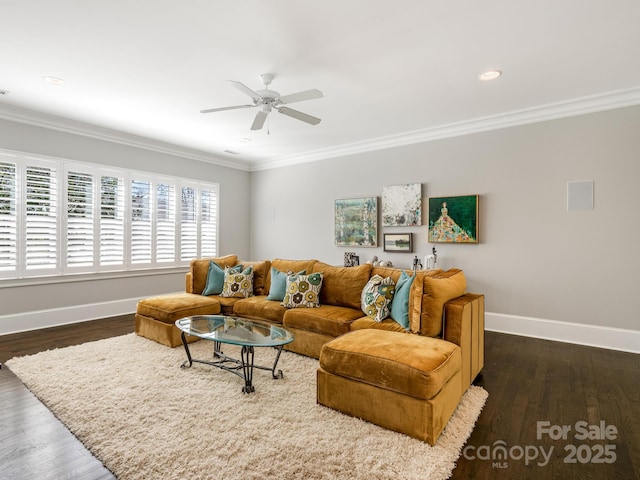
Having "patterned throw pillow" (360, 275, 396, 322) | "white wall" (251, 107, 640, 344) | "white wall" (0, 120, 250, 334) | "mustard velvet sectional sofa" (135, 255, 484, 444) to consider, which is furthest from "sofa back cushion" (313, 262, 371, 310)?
"white wall" (0, 120, 250, 334)

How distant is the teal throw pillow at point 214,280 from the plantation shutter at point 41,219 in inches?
84.9

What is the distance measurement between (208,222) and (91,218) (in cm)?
205

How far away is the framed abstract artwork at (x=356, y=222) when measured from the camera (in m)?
5.60

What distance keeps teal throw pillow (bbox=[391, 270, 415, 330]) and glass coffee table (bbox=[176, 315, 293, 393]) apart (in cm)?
96

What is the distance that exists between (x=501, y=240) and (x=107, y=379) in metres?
4.67

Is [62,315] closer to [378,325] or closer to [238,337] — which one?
[238,337]

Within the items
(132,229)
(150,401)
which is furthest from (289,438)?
(132,229)

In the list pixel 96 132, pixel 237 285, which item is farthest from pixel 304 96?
pixel 96 132

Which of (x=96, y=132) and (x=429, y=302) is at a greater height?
(x=96, y=132)

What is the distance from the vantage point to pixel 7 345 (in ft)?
12.6

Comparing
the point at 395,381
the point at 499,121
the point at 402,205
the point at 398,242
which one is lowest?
the point at 395,381

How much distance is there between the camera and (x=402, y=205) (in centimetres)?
527

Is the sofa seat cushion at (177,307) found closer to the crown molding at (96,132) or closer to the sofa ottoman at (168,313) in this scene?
the sofa ottoman at (168,313)

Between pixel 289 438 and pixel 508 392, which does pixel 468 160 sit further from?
pixel 289 438
